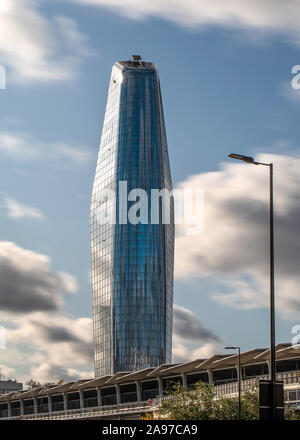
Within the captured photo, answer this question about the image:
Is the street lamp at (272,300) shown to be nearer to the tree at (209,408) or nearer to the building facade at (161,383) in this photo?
the tree at (209,408)

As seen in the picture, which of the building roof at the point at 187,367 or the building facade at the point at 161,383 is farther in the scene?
the building roof at the point at 187,367

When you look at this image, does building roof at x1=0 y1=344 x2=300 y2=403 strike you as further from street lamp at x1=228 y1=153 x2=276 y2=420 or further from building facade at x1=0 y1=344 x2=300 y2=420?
street lamp at x1=228 y1=153 x2=276 y2=420

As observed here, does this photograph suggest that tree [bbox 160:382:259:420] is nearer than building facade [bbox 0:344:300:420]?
Yes

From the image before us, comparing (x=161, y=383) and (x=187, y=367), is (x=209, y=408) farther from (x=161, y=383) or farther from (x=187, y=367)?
(x=161, y=383)

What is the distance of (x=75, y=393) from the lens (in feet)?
634

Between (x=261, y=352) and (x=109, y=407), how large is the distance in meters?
55.8

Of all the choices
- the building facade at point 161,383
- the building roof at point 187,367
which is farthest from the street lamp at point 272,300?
the building roof at point 187,367

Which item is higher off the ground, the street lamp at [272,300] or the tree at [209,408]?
the street lamp at [272,300]

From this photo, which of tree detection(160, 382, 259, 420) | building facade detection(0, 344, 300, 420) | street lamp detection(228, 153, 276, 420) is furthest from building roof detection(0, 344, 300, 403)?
street lamp detection(228, 153, 276, 420)

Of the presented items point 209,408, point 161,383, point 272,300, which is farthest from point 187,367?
point 272,300

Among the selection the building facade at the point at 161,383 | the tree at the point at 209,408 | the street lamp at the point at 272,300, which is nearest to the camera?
the street lamp at the point at 272,300
